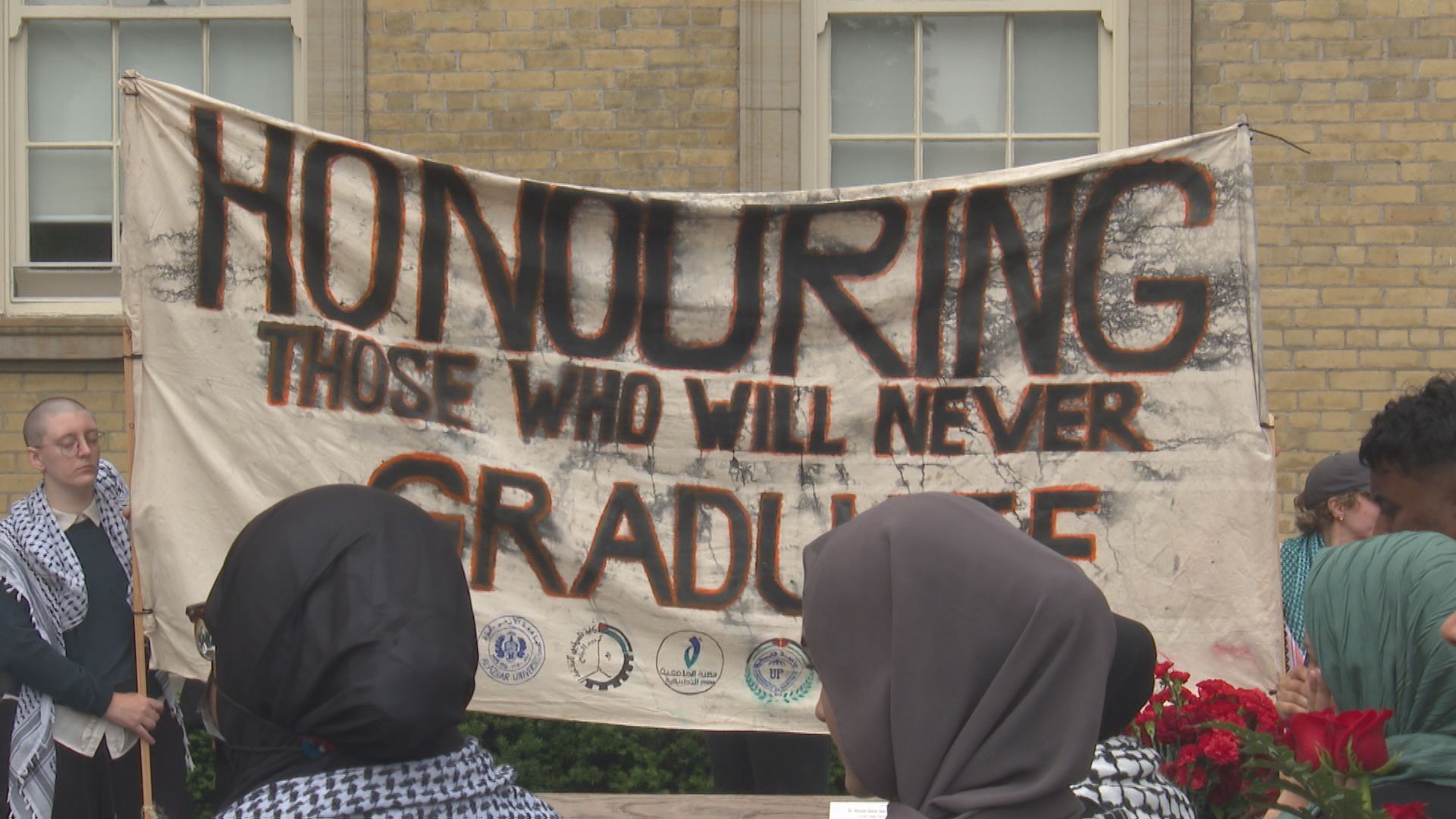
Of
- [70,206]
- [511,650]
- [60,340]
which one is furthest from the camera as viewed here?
[70,206]

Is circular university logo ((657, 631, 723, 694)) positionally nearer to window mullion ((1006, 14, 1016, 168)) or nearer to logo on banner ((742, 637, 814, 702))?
logo on banner ((742, 637, 814, 702))

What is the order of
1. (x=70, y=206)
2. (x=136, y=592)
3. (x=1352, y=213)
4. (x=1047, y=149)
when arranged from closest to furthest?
(x=136, y=592)
(x=1352, y=213)
(x=1047, y=149)
(x=70, y=206)

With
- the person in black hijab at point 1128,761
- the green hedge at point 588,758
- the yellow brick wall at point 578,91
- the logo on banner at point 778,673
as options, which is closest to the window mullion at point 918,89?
the yellow brick wall at point 578,91

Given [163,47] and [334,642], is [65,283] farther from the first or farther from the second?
[334,642]

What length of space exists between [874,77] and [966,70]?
436 millimetres

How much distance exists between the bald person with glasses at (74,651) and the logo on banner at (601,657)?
1202mm

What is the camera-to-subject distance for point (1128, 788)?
7.47 ft

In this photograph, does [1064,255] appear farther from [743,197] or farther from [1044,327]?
[743,197]

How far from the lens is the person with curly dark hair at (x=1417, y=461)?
279 cm

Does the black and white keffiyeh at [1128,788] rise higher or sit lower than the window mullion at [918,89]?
lower

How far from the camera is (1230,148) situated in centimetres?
411

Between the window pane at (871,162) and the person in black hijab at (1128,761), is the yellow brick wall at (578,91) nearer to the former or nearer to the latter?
the window pane at (871,162)

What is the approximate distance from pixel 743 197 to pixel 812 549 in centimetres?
245

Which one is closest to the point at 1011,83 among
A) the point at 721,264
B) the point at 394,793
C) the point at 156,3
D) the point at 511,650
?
the point at 721,264
